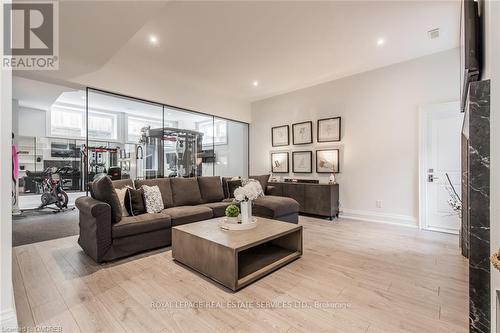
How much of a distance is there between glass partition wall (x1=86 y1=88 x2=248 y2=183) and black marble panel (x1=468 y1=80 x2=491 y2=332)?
4.66 m

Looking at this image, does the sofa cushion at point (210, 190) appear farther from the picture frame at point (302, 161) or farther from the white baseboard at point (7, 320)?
the white baseboard at point (7, 320)

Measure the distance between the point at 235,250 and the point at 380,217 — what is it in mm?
3635

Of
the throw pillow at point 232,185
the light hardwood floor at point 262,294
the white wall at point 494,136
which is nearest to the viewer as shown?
the white wall at point 494,136

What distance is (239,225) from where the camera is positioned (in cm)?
259

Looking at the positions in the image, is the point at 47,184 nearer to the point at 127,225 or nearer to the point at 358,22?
the point at 127,225

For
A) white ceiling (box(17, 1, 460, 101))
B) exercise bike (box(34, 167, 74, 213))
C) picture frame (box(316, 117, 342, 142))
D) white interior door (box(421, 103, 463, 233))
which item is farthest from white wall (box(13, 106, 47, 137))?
white interior door (box(421, 103, 463, 233))

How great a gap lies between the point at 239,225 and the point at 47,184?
588 cm

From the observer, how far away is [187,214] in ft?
11.0

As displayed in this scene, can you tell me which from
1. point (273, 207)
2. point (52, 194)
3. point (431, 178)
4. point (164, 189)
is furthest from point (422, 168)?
point (52, 194)

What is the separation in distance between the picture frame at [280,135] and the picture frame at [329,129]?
829 mm

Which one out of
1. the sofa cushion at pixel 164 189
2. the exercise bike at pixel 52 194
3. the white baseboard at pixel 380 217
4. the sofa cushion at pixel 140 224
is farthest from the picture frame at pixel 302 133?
the exercise bike at pixel 52 194

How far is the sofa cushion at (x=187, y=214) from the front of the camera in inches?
128

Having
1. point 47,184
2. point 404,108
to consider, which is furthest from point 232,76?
point 47,184

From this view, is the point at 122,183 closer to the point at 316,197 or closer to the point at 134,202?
the point at 134,202
